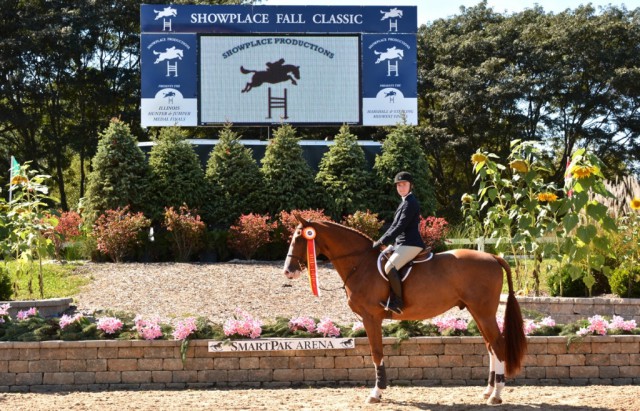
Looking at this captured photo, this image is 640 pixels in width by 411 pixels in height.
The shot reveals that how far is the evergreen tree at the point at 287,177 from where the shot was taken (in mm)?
19719

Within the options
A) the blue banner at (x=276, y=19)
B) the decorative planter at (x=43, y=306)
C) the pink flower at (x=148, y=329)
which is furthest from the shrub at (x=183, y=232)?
the pink flower at (x=148, y=329)

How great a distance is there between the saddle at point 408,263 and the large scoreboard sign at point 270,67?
46.2 ft

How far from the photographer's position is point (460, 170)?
122 ft

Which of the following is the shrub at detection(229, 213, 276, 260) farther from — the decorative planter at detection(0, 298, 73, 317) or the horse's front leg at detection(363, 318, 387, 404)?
the horse's front leg at detection(363, 318, 387, 404)

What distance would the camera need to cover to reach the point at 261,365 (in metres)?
9.74

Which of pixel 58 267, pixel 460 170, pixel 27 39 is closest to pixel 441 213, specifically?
pixel 460 170

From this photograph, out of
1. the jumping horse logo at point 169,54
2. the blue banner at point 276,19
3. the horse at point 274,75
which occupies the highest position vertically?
the blue banner at point 276,19

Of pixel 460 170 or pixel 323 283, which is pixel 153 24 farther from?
pixel 460 170

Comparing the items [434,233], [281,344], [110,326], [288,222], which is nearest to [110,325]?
[110,326]

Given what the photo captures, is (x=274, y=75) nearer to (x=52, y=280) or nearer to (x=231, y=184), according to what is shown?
(x=231, y=184)

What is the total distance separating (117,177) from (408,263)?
37.6 feet

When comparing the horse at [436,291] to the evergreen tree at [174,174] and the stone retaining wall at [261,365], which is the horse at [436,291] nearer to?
the stone retaining wall at [261,365]

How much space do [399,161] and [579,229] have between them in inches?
317

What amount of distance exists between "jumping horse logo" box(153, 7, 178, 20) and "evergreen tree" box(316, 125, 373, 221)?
20.0 ft
